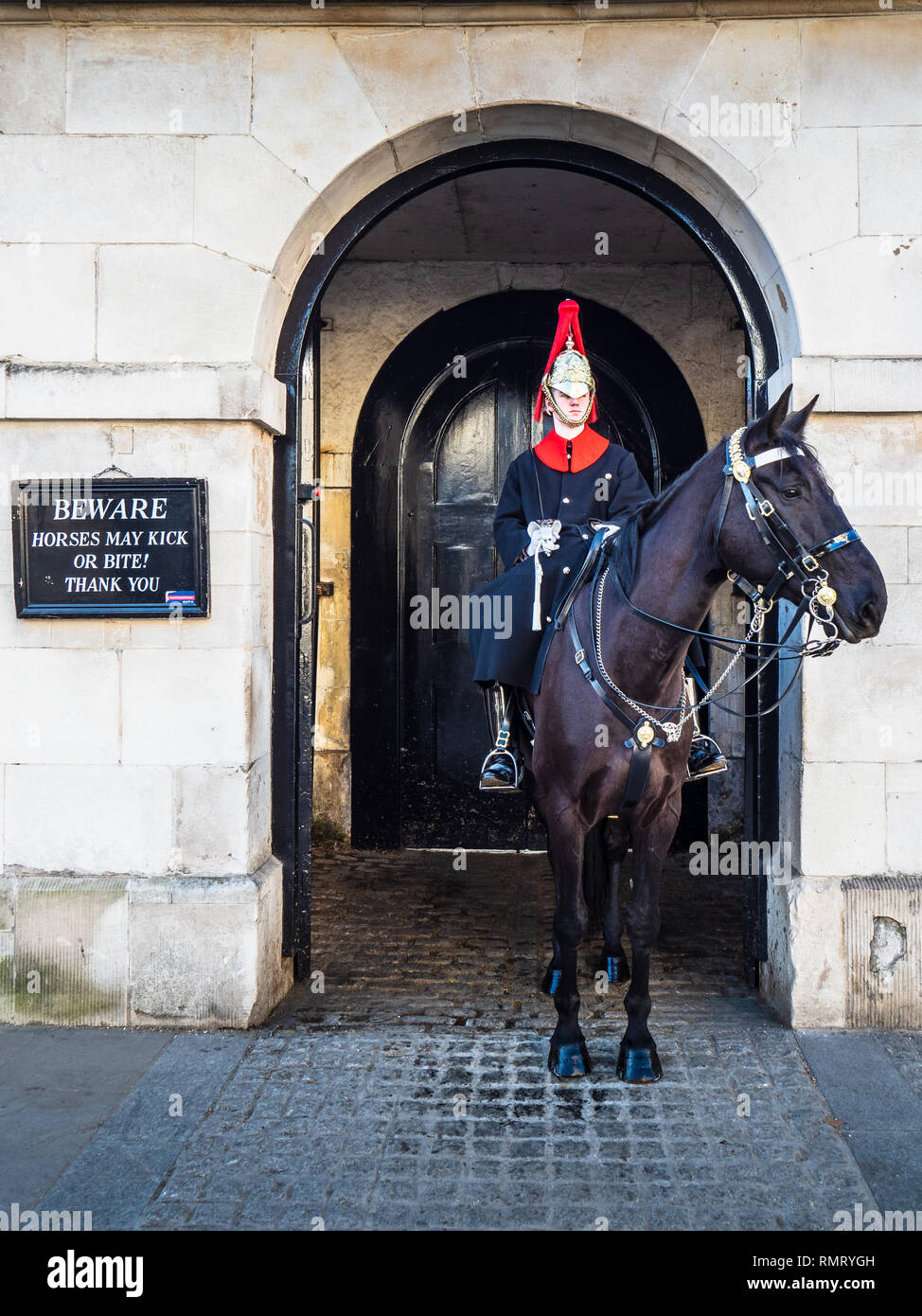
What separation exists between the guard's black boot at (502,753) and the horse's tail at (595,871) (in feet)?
1.72

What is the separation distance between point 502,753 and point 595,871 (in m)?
0.88

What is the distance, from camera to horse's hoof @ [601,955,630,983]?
4.93 metres

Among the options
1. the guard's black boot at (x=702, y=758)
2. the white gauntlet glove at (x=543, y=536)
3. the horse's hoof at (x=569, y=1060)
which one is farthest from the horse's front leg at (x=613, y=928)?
the white gauntlet glove at (x=543, y=536)

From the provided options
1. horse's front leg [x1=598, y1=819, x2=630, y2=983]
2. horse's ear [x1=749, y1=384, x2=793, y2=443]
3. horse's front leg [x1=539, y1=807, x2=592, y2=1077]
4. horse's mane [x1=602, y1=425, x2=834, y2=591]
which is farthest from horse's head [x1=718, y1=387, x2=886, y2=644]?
horse's front leg [x1=598, y1=819, x2=630, y2=983]

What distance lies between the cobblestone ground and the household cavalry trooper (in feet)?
3.49

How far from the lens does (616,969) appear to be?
4934 mm

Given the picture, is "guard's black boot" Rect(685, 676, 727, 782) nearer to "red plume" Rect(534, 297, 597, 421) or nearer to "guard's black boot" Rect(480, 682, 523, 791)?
"guard's black boot" Rect(480, 682, 523, 791)

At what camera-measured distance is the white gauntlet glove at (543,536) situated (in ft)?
14.7

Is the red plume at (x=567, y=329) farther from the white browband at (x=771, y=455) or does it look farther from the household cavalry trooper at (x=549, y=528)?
the white browband at (x=771, y=455)

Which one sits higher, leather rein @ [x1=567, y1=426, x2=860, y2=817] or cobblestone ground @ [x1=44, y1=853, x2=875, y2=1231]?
leather rein @ [x1=567, y1=426, x2=860, y2=817]

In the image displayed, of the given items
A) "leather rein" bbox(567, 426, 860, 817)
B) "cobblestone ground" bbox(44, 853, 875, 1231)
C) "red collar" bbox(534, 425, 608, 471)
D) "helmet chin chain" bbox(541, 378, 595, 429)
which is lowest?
"cobblestone ground" bbox(44, 853, 875, 1231)

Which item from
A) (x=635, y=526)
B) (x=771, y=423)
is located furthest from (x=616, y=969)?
(x=771, y=423)
